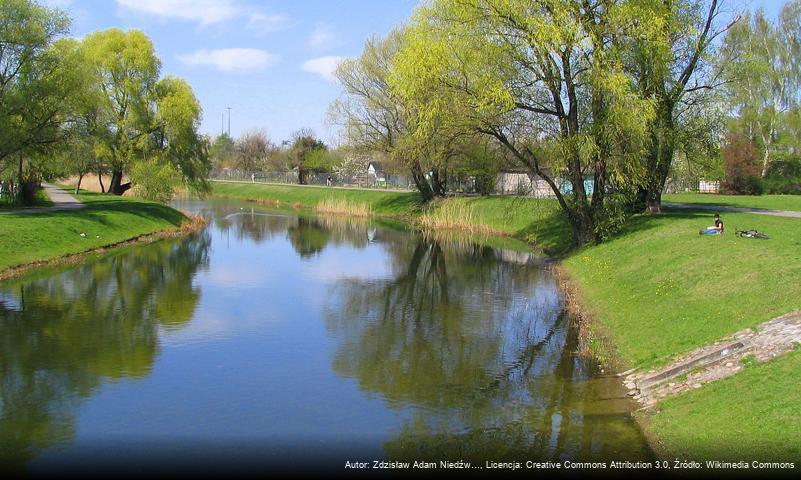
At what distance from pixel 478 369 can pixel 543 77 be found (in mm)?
14376

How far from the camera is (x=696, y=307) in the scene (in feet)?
48.1

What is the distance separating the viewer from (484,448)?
967cm

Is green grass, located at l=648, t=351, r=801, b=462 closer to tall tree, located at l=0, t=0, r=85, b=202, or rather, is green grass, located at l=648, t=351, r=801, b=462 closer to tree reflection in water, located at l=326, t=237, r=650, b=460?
tree reflection in water, located at l=326, t=237, r=650, b=460

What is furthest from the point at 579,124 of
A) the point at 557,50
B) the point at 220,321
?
the point at 220,321

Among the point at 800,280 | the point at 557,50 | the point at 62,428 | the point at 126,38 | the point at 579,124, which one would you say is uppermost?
the point at 126,38

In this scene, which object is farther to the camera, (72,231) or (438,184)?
(438,184)

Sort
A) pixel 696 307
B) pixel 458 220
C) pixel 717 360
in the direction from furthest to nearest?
pixel 458 220 < pixel 696 307 < pixel 717 360

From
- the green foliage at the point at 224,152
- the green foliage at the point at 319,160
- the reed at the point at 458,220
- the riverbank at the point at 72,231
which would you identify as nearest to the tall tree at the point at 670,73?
the reed at the point at 458,220

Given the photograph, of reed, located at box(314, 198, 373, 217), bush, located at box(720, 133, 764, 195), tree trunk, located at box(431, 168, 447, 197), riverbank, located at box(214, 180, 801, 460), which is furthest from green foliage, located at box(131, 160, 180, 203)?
bush, located at box(720, 133, 764, 195)

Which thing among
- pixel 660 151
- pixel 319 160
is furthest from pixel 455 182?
pixel 319 160

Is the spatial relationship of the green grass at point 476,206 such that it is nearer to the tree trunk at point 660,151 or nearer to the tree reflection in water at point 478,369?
the tree trunk at point 660,151

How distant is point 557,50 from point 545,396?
15.3 m

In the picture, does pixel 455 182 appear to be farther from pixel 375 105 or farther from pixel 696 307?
pixel 696 307

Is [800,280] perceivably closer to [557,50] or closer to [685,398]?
[685,398]
